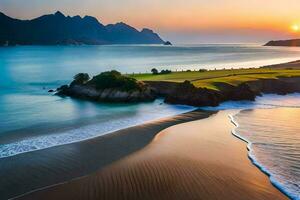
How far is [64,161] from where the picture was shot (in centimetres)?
2125

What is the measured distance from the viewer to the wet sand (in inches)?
651

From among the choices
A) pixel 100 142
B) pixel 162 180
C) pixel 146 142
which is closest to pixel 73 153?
pixel 100 142

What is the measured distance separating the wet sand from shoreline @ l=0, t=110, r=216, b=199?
2.58 ft

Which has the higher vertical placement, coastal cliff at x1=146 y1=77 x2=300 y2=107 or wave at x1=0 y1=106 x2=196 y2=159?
coastal cliff at x1=146 y1=77 x2=300 y2=107

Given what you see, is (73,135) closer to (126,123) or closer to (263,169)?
(126,123)

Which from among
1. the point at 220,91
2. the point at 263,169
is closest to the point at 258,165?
the point at 263,169

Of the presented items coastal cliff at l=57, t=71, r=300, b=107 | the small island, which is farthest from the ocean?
the small island

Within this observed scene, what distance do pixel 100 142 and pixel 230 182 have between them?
1013 centimetres

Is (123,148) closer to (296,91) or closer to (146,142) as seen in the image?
(146,142)

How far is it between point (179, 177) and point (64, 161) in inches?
252

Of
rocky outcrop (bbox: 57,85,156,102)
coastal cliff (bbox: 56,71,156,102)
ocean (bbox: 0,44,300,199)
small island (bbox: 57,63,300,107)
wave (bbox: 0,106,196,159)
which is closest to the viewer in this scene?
ocean (bbox: 0,44,300,199)

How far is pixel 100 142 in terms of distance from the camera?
2544cm

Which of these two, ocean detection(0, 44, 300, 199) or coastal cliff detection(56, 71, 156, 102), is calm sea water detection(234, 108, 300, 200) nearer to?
ocean detection(0, 44, 300, 199)

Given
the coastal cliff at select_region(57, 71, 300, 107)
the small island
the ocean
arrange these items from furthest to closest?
the small island
the coastal cliff at select_region(57, 71, 300, 107)
the ocean
